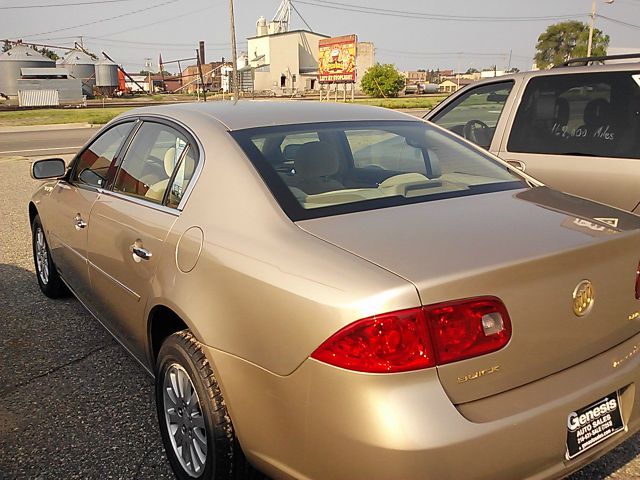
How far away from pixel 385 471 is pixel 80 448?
1846 mm

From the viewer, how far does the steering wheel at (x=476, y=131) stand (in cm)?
500

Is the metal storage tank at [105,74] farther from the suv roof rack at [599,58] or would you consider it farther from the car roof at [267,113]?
the car roof at [267,113]

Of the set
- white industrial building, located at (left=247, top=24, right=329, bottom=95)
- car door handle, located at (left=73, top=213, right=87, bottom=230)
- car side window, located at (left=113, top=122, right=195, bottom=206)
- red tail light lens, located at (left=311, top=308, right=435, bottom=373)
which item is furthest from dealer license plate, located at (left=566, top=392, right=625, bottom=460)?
white industrial building, located at (left=247, top=24, right=329, bottom=95)

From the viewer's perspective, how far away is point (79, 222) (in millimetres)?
3760

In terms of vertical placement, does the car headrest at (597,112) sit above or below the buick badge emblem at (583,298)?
above

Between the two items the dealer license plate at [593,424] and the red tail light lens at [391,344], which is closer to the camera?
the red tail light lens at [391,344]

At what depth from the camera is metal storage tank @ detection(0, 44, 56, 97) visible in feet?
208

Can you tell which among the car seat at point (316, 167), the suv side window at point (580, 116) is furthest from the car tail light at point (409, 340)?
the suv side window at point (580, 116)

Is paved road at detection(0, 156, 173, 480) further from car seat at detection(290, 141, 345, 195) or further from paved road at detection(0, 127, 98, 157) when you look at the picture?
paved road at detection(0, 127, 98, 157)

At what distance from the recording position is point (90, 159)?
4078 mm

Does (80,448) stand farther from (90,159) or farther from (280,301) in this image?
(90,159)

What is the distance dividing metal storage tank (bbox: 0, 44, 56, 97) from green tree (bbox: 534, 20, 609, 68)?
57771 millimetres

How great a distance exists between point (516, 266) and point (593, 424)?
2.09ft

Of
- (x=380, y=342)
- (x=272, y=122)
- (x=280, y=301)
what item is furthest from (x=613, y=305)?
(x=272, y=122)
